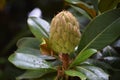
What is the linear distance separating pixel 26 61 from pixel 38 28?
0.56 feet

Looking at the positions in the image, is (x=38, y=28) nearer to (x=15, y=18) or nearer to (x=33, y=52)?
(x=33, y=52)

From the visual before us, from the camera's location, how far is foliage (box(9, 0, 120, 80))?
756mm

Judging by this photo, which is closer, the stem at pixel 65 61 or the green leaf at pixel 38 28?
the stem at pixel 65 61

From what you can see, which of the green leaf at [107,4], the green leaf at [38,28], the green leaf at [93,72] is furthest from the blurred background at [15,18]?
the green leaf at [93,72]

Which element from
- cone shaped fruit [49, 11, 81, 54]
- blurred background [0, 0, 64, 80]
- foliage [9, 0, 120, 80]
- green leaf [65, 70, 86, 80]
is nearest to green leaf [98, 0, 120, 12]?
foliage [9, 0, 120, 80]

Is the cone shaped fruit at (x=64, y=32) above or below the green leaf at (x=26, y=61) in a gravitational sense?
above

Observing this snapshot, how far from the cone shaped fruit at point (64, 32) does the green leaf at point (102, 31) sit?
3 centimetres

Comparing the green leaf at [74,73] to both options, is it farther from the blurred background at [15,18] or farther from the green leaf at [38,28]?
the blurred background at [15,18]

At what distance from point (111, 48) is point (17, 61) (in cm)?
28

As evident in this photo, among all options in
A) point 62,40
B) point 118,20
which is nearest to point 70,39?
point 62,40

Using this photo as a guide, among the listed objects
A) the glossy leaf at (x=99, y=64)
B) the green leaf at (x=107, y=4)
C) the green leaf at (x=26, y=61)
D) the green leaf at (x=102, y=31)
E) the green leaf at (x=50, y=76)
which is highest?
the green leaf at (x=107, y=4)

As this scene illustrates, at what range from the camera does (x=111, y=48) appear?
2.92 ft

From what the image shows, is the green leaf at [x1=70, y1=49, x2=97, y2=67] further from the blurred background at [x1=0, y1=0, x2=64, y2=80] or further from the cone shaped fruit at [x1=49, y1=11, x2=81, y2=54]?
the blurred background at [x1=0, y1=0, x2=64, y2=80]

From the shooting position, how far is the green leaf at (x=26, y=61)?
0.77 metres
